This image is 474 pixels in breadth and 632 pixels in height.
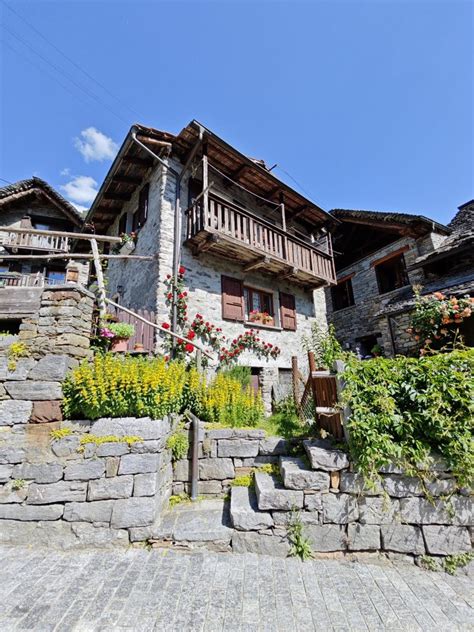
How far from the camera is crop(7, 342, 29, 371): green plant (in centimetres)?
351

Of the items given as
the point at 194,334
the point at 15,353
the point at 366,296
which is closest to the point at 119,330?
the point at 15,353

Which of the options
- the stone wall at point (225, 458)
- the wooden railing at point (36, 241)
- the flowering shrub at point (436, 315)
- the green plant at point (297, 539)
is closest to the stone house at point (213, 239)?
the flowering shrub at point (436, 315)

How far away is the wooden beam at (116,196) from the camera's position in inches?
373

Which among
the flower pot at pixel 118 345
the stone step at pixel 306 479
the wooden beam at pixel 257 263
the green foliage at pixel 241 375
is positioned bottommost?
the stone step at pixel 306 479

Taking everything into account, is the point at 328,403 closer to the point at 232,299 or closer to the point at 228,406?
the point at 228,406

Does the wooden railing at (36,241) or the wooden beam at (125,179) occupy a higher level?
the wooden railing at (36,241)

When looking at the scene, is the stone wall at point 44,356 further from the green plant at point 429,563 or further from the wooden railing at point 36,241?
the wooden railing at point 36,241

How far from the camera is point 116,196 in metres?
9.64

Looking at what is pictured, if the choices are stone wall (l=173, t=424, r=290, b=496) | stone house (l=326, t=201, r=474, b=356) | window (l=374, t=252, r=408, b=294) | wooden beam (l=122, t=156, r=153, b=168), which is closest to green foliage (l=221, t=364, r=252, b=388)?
stone wall (l=173, t=424, r=290, b=496)

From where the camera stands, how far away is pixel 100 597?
2316 millimetres

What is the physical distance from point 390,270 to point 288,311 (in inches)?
222

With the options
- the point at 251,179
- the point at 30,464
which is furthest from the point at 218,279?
the point at 30,464

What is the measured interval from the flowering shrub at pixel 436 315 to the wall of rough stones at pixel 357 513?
4063 mm

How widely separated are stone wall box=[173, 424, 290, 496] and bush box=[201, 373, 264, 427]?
31 cm
